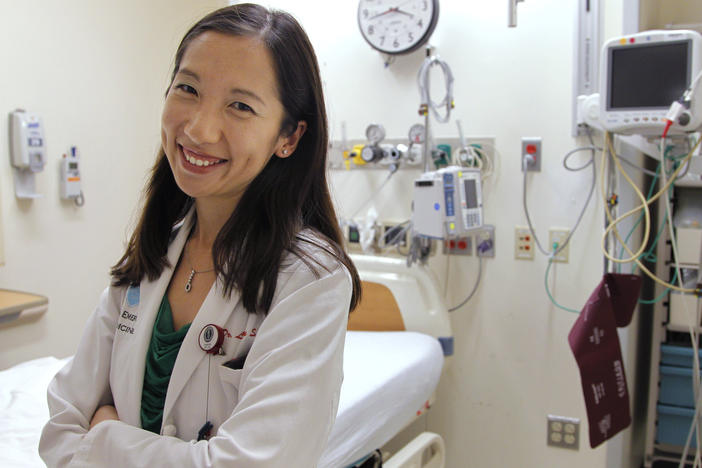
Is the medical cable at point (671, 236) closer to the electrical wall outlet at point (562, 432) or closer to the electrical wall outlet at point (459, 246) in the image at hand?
the electrical wall outlet at point (562, 432)

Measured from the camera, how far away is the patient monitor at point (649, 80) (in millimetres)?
2023

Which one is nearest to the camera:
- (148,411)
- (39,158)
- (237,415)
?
(237,415)

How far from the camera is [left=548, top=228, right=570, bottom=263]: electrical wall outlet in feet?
9.16

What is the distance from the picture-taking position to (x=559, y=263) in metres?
2.82

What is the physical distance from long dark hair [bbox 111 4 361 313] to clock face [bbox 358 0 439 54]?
196cm

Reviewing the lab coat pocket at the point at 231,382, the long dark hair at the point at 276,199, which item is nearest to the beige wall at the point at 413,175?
the long dark hair at the point at 276,199

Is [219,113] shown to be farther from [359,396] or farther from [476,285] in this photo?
[476,285]

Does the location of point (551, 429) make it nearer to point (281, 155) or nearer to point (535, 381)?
point (535, 381)

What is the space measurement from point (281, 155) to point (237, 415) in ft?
1.50

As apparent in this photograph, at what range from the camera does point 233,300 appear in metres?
1.03

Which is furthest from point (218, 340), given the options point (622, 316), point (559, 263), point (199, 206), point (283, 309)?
point (559, 263)

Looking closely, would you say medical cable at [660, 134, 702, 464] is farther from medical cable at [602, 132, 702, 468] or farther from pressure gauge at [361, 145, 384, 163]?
pressure gauge at [361, 145, 384, 163]

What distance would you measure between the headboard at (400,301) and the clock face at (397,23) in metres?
1.05

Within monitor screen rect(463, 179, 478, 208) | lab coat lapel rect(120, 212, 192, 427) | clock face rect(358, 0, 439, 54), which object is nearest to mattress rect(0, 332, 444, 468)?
monitor screen rect(463, 179, 478, 208)
